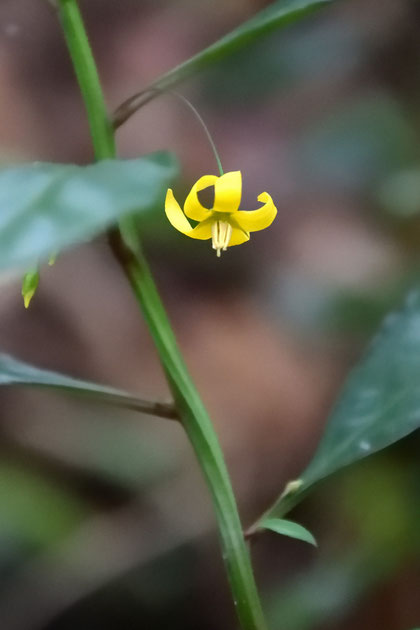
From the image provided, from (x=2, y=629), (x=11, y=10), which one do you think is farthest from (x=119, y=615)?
(x=11, y=10)

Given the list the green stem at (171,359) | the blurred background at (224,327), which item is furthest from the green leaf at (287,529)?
the blurred background at (224,327)

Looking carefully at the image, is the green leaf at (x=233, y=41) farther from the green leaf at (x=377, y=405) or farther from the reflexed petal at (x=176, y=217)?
the green leaf at (x=377, y=405)

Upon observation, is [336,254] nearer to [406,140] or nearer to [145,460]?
[406,140]

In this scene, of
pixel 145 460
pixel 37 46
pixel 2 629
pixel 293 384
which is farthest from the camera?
pixel 37 46

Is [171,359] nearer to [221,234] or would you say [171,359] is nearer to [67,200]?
[221,234]

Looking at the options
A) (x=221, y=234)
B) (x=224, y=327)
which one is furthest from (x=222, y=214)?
(x=224, y=327)

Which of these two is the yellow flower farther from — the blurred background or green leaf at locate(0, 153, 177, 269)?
the blurred background
